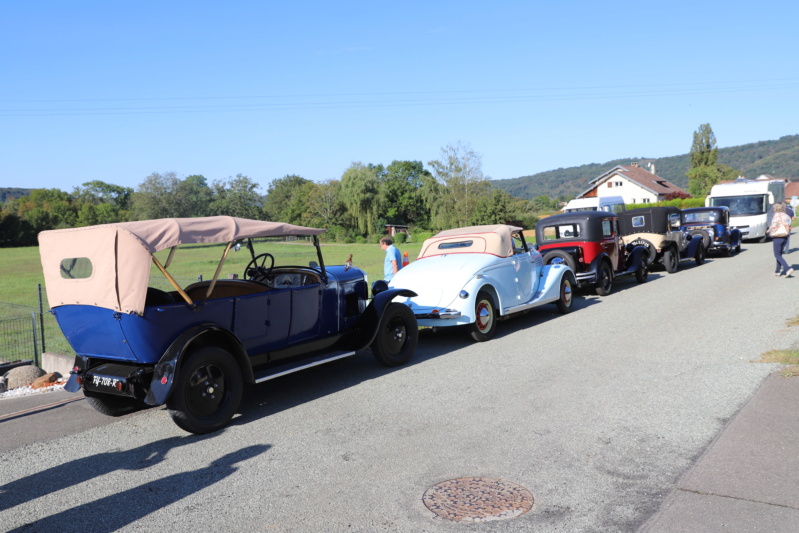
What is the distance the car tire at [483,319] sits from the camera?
9.83 metres

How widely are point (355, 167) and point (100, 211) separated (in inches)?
1725

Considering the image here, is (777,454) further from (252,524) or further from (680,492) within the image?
(252,524)

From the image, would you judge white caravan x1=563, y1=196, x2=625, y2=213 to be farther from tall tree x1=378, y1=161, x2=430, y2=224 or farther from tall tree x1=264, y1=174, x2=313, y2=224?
tall tree x1=264, y1=174, x2=313, y2=224

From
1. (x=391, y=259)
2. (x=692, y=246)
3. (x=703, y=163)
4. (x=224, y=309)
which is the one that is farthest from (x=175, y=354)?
(x=703, y=163)

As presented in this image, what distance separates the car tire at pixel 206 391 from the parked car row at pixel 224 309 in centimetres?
1

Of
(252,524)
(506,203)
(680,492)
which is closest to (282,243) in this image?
(252,524)

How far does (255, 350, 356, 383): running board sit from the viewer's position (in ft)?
22.1

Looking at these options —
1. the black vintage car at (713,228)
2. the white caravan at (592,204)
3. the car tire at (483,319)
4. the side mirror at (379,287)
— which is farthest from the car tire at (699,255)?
the white caravan at (592,204)

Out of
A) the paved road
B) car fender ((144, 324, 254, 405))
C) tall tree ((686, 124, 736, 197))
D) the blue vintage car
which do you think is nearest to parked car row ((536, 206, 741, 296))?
the paved road

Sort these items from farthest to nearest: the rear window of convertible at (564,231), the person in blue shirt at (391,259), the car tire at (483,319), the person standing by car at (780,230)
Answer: the person standing by car at (780,230) < the rear window of convertible at (564,231) < the person in blue shirt at (391,259) < the car tire at (483,319)

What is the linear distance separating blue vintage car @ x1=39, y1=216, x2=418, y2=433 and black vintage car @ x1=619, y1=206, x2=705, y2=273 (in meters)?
12.4

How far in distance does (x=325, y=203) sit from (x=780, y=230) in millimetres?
68787

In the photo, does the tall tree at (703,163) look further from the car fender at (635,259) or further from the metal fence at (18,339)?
the metal fence at (18,339)

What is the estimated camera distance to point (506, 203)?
4866 cm
